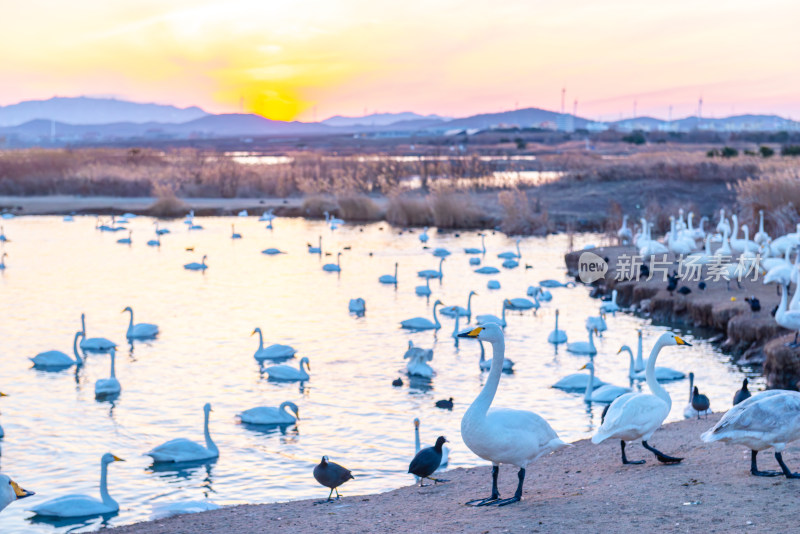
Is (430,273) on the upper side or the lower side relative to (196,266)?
upper

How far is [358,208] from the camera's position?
126 ft

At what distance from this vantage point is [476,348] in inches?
647

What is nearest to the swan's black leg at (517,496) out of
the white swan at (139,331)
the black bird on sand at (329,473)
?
the black bird on sand at (329,473)

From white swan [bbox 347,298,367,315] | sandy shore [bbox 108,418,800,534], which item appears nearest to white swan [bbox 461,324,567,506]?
sandy shore [bbox 108,418,800,534]

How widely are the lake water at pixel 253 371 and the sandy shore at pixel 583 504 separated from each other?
0.93 metres

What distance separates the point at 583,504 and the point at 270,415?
5925 millimetres

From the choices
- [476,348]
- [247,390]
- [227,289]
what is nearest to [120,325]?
[227,289]

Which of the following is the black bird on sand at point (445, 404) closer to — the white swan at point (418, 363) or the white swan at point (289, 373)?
the white swan at point (418, 363)

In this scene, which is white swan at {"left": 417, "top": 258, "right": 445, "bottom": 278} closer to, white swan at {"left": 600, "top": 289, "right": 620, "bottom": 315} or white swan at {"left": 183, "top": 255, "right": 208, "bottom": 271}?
white swan at {"left": 600, "top": 289, "right": 620, "bottom": 315}

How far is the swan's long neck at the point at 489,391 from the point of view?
21.3 ft

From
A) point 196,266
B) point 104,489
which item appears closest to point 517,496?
point 104,489

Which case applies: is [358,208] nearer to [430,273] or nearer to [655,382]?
[430,273]

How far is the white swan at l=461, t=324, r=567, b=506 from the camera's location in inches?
255

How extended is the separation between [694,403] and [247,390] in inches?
263
